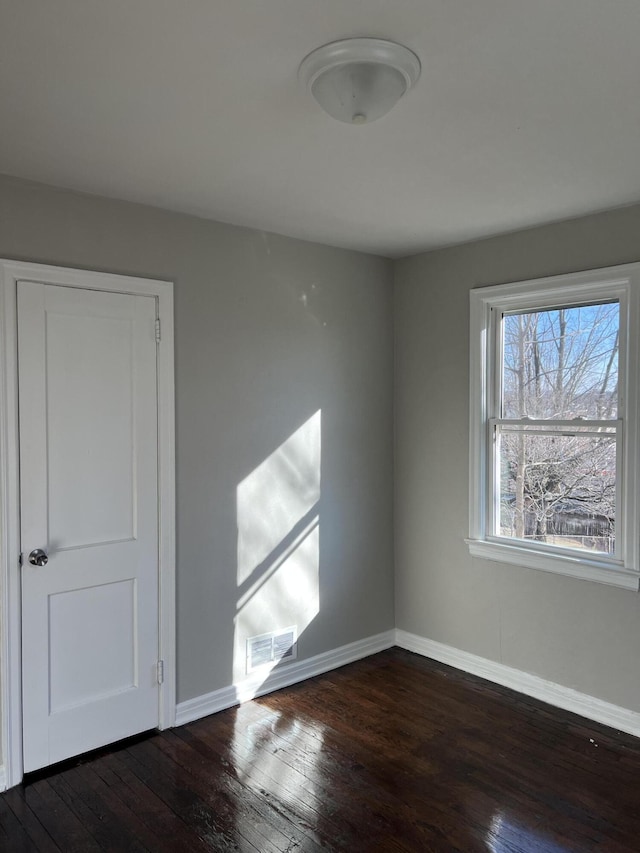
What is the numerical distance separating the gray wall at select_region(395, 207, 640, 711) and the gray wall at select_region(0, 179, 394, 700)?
0.16m

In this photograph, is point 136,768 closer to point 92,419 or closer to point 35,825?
point 35,825

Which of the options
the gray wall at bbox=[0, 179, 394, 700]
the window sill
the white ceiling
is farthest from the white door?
the window sill

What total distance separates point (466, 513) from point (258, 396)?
4.73 feet

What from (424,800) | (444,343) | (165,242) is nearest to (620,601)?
(424,800)

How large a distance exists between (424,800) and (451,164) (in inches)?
100

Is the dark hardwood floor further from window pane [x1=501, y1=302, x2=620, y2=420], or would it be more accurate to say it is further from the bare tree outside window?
window pane [x1=501, y1=302, x2=620, y2=420]

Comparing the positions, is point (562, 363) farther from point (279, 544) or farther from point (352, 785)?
point (352, 785)

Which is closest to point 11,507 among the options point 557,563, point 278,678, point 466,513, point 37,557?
point 37,557

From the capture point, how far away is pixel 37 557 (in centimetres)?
272

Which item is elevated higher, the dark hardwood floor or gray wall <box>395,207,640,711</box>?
gray wall <box>395,207,640,711</box>

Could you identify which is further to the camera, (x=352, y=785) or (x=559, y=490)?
(x=559, y=490)

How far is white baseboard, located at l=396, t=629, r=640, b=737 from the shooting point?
3180mm

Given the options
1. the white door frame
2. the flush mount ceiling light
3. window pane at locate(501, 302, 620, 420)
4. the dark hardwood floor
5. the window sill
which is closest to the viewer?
the flush mount ceiling light

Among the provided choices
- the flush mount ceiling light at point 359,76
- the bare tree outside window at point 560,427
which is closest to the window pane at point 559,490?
the bare tree outside window at point 560,427
